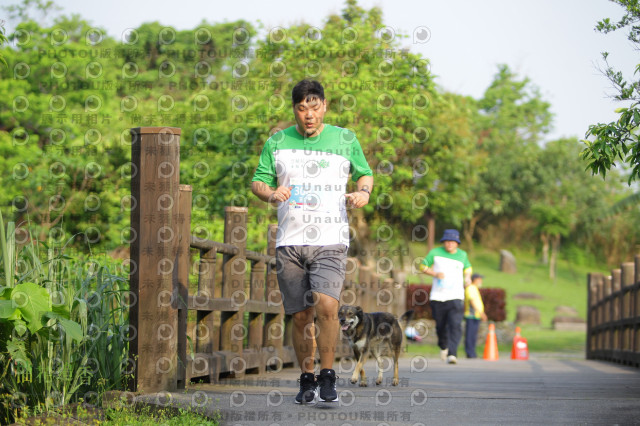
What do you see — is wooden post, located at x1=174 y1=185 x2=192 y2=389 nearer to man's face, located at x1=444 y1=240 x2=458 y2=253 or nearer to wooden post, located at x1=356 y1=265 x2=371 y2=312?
wooden post, located at x1=356 y1=265 x2=371 y2=312

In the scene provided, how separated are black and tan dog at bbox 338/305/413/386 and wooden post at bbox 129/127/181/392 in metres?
2.51

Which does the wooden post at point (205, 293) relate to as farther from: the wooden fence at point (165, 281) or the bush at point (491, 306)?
the bush at point (491, 306)

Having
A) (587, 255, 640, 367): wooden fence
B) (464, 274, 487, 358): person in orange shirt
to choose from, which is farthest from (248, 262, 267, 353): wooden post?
(464, 274, 487, 358): person in orange shirt

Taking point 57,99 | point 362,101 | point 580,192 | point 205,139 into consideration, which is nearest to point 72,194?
point 205,139

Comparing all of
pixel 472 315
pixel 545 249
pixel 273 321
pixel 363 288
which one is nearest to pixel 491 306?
pixel 472 315

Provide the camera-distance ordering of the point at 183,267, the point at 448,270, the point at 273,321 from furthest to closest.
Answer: the point at 448,270 → the point at 273,321 → the point at 183,267

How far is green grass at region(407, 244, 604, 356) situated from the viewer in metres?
28.5

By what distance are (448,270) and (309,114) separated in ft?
24.2

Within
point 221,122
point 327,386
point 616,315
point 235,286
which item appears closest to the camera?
point 327,386

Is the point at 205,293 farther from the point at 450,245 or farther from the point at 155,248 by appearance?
the point at 450,245

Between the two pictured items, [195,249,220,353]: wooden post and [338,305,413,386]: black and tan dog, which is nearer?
[195,249,220,353]: wooden post

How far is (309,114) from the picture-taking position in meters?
5.43

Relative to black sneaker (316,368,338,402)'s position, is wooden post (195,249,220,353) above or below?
above

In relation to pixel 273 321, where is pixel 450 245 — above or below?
above
